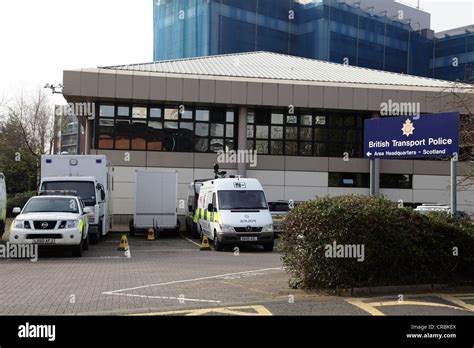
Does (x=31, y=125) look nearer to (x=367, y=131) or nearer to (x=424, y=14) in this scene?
(x=367, y=131)

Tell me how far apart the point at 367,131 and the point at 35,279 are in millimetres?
8918

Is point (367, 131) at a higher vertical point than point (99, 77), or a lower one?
lower

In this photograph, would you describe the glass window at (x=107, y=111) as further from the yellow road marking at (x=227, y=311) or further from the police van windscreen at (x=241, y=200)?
the yellow road marking at (x=227, y=311)

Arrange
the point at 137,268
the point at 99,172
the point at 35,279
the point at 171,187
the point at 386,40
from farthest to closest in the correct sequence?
the point at 386,40
the point at 171,187
the point at 99,172
the point at 137,268
the point at 35,279

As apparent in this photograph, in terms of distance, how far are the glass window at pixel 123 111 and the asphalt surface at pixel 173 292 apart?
1615 centimetres

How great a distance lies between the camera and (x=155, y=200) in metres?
24.3

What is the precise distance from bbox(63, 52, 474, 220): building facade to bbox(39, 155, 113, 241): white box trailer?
337 inches

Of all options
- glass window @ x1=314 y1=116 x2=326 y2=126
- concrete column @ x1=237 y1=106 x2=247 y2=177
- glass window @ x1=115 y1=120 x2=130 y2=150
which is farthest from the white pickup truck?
glass window @ x1=314 y1=116 x2=326 y2=126

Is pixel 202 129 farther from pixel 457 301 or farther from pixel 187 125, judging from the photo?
pixel 457 301

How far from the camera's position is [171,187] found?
2434cm

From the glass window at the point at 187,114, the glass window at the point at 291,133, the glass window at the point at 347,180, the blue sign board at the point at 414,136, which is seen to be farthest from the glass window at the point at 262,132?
the blue sign board at the point at 414,136

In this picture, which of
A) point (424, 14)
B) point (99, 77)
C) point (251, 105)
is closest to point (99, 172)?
point (99, 77)

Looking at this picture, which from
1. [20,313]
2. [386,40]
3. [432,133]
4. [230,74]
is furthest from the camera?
[386,40]

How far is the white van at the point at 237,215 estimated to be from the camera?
60.6 feet
